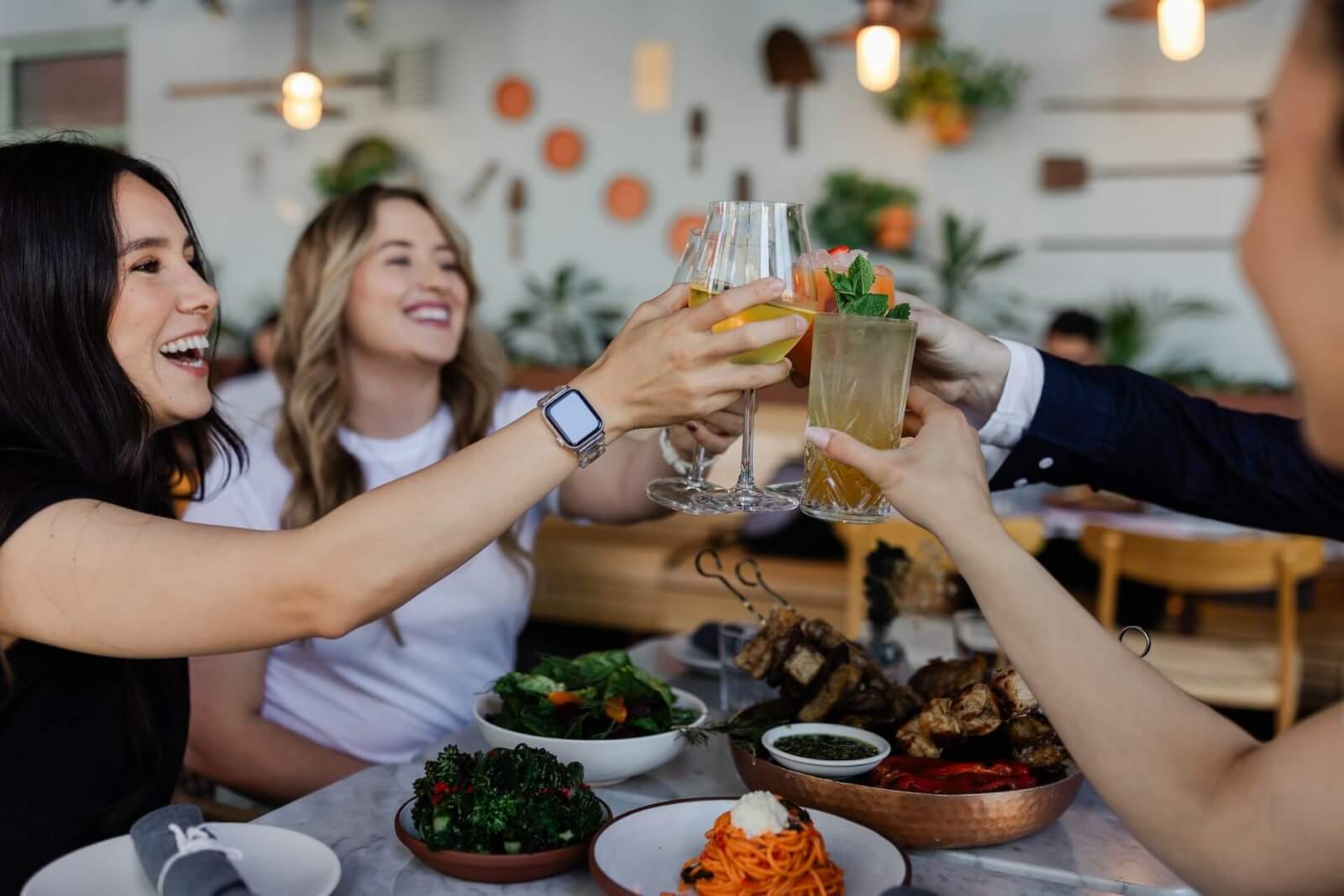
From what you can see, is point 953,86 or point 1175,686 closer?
point 1175,686

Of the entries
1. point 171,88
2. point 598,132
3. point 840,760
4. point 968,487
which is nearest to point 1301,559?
point 840,760

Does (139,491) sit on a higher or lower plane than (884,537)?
higher

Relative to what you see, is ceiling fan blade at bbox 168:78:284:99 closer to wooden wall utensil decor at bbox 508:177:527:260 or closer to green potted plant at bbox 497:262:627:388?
wooden wall utensil decor at bbox 508:177:527:260

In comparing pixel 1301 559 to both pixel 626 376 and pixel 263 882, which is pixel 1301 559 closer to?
pixel 626 376

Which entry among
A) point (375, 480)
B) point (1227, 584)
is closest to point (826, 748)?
point (375, 480)

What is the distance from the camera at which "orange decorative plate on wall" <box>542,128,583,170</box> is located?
272 inches

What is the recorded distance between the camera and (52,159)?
4.63 feet

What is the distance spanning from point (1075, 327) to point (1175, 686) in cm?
420

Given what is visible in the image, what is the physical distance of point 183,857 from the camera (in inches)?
41.1

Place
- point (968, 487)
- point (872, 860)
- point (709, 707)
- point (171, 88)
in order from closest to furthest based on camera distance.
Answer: point (968, 487) < point (872, 860) < point (709, 707) < point (171, 88)

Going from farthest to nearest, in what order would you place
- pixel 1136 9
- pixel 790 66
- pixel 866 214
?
pixel 790 66, pixel 866 214, pixel 1136 9

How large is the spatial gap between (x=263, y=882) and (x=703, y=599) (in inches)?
149

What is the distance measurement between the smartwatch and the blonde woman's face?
1.21 meters

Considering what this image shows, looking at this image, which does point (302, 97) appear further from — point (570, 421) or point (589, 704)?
point (570, 421)
